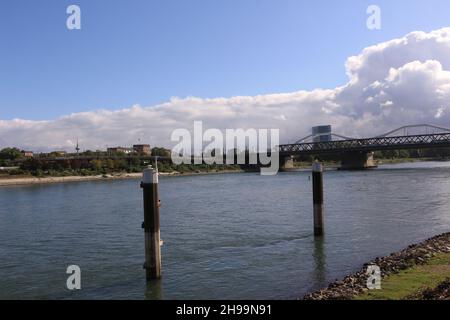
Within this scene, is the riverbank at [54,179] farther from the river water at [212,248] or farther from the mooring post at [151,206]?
the mooring post at [151,206]

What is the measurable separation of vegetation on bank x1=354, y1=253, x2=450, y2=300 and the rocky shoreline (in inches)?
15.0

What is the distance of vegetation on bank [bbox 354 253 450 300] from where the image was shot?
1383 cm

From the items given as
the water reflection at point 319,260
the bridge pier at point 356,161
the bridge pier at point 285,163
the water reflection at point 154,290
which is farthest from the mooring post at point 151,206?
the bridge pier at point 285,163

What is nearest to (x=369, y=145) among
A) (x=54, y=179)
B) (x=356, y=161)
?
(x=356, y=161)

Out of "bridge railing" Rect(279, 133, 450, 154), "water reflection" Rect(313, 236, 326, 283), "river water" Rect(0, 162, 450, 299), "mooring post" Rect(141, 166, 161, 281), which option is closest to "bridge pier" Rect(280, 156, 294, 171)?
"bridge railing" Rect(279, 133, 450, 154)

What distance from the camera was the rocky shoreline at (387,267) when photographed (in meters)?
15.3

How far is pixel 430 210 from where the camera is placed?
40562 mm

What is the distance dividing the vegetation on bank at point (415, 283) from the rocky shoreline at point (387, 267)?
1.25 ft

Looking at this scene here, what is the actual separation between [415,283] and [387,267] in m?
3.11

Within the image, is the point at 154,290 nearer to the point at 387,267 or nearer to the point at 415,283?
the point at 387,267

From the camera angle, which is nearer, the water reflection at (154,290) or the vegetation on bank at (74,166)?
the water reflection at (154,290)
